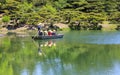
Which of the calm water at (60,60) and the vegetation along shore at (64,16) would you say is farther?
the vegetation along shore at (64,16)

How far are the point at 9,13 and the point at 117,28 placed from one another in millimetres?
13627

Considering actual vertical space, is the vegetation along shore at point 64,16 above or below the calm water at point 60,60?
below

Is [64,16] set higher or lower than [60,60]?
lower

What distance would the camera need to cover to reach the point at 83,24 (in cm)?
4247

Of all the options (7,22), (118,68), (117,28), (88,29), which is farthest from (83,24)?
(118,68)

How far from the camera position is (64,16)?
141ft

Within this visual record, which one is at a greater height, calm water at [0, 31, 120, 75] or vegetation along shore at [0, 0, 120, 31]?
calm water at [0, 31, 120, 75]

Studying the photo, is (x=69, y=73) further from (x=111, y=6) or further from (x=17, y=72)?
(x=111, y=6)

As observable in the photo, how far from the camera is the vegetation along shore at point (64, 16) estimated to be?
137 ft

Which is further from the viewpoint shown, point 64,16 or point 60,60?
point 64,16

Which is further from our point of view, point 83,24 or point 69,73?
point 83,24

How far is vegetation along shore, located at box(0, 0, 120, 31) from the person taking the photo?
137ft

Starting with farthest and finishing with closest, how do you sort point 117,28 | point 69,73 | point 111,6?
point 111,6
point 117,28
point 69,73

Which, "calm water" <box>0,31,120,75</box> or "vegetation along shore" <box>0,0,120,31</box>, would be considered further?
"vegetation along shore" <box>0,0,120,31</box>
